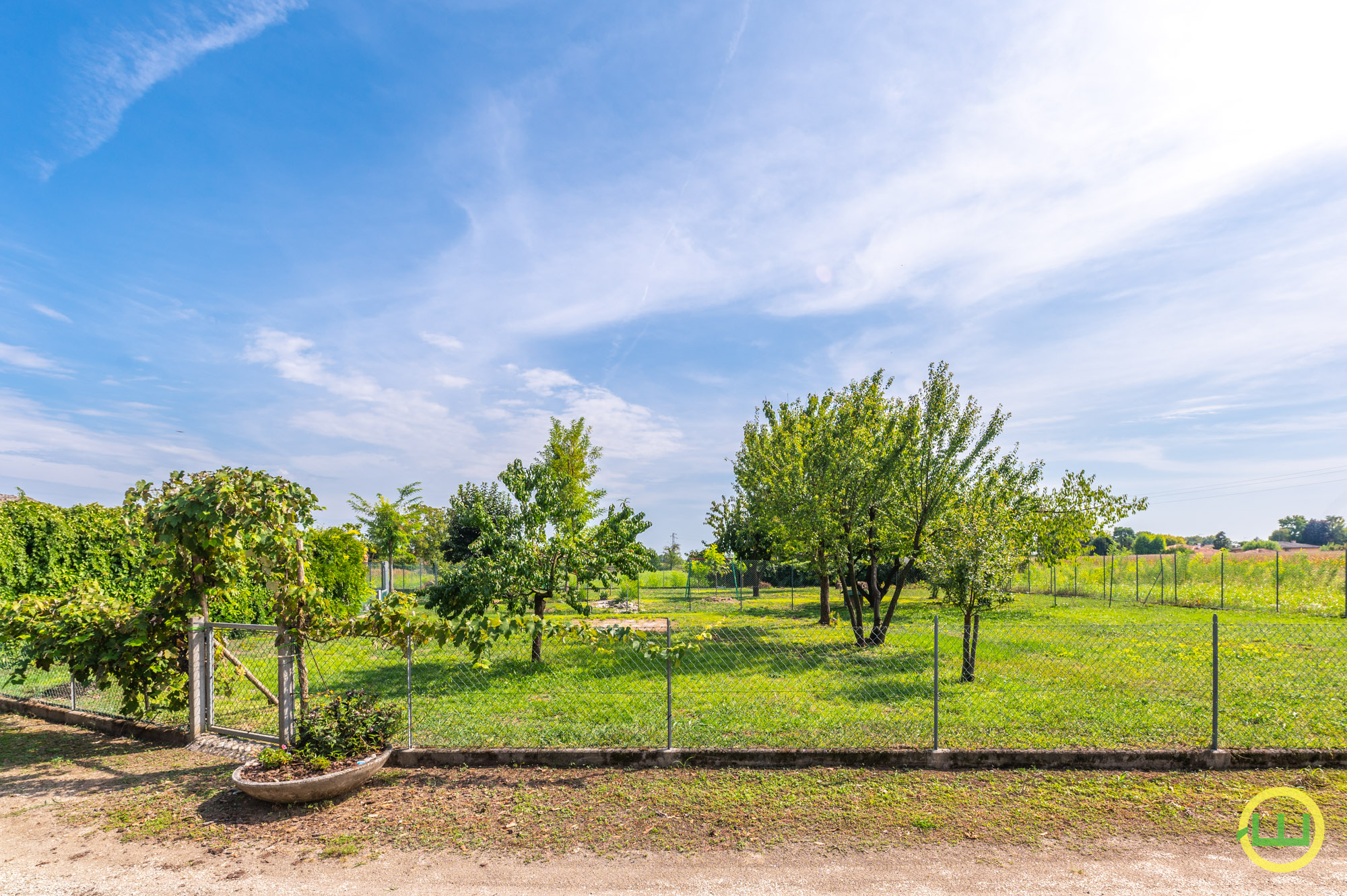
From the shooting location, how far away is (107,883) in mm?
5043

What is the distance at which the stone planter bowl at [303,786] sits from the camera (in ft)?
20.3

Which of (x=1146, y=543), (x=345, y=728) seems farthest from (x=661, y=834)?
(x=1146, y=543)

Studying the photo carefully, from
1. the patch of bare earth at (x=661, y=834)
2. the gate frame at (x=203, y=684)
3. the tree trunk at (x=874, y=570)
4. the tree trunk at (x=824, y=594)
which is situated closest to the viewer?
the patch of bare earth at (x=661, y=834)

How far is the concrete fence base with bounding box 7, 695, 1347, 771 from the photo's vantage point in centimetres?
683

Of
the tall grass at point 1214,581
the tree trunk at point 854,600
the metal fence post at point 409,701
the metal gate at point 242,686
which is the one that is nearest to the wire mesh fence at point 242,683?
the metal gate at point 242,686

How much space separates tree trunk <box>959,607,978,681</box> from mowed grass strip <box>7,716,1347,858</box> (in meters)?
4.43

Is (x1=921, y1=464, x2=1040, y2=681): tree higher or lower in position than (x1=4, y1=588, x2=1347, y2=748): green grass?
higher

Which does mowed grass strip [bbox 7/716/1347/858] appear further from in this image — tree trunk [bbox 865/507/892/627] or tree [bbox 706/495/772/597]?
tree [bbox 706/495/772/597]

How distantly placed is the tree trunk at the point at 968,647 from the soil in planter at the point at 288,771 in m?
9.04

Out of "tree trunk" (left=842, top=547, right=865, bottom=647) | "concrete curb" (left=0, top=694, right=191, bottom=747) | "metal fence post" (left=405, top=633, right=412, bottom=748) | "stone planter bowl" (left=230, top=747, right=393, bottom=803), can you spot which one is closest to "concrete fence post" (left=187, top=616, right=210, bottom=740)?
"concrete curb" (left=0, top=694, right=191, bottom=747)

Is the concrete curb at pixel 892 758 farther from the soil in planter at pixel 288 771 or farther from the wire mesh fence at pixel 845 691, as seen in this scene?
the soil in planter at pixel 288 771

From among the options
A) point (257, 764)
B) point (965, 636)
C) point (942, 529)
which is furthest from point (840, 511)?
point (257, 764)

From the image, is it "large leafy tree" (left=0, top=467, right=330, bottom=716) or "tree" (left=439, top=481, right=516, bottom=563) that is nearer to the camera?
"large leafy tree" (left=0, top=467, right=330, bottom=716)

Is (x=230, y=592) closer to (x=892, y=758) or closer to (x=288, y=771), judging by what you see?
(x=288, y=771)
